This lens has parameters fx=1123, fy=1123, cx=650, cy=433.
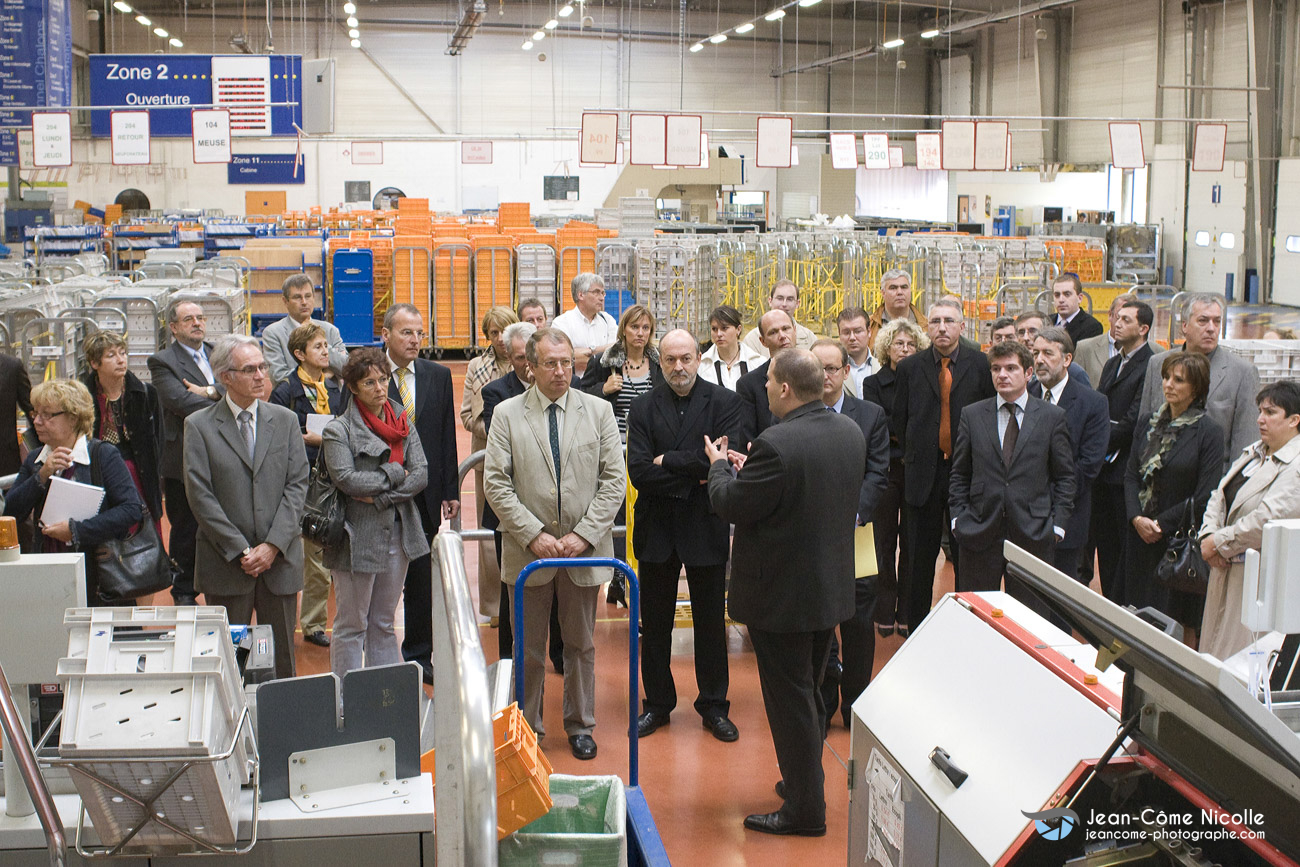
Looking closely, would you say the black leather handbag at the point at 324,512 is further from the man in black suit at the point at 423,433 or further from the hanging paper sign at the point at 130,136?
the hanging paper sign at the point at 130,136

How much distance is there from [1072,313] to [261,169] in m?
23.4

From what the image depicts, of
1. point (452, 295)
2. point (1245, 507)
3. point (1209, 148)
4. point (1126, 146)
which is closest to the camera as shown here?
point (1245, 507)

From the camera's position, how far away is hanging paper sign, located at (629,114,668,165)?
14.0 m

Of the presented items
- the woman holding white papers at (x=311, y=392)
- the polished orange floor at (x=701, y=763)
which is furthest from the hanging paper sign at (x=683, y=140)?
the polished orange floor at (x=701, y=763)

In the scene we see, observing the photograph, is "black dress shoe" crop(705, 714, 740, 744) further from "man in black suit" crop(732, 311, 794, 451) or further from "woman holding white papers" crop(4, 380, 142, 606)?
"woman holding white papers" crop(4, 380, 142, 606)

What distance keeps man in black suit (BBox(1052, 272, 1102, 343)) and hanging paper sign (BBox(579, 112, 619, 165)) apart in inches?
312

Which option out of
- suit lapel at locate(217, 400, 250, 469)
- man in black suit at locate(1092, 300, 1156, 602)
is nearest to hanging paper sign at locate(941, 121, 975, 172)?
man in black suit at locate(1092, 300, 1156, 602)

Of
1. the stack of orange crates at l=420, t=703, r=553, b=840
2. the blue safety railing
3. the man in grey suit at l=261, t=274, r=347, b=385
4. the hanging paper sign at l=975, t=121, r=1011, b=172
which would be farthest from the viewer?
the hanging paper sign at l=975, t=121, r=1011, b=172

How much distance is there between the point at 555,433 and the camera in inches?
180

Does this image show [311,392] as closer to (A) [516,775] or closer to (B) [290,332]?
(B) [290,332]

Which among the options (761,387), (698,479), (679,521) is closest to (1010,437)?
(761,387)

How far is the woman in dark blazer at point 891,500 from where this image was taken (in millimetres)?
5863

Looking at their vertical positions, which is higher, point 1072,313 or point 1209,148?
point 1209,148

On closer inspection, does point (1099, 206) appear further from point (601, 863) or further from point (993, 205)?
point (601, 863)
